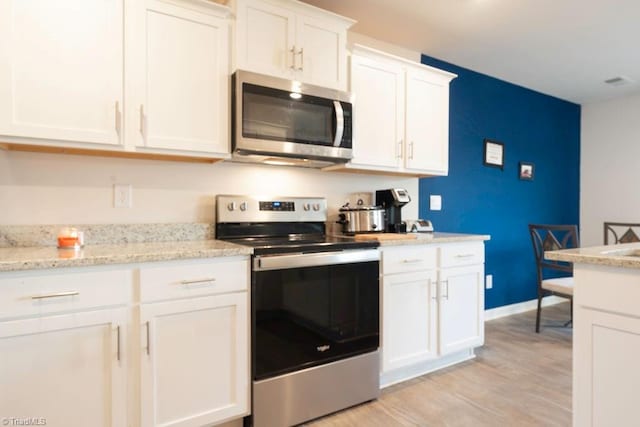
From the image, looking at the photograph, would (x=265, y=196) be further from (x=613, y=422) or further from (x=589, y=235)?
(x=589, y=235)

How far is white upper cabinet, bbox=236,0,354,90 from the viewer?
76.4 inches

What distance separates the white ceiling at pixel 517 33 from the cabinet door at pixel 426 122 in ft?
1.22

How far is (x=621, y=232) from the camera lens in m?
4.16

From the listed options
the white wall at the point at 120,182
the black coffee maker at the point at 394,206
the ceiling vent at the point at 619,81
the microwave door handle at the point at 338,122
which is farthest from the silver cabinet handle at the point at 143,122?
the ceiling vent at the point at 619,81

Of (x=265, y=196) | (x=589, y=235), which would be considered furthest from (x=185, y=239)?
(x=589, y=235)

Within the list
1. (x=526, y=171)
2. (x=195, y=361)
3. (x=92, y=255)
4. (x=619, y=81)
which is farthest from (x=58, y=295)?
(x=619, y=81)

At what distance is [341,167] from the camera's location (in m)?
2.42

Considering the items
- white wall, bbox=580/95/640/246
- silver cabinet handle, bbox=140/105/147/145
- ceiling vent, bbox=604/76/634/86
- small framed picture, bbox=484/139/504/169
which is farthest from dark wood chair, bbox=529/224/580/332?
silver cabinet handle, bbox=140/105/147/145

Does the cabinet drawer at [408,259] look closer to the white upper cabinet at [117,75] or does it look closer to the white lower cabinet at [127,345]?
the white lower cabinet at [127,345]

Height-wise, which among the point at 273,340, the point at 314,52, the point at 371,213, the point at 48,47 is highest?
the point at 314,52

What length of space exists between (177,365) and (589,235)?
4911 mm

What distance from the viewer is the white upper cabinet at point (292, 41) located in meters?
1.94

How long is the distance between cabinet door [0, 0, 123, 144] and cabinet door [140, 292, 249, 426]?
33.2 inches

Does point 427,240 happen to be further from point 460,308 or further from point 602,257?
point 602,257
